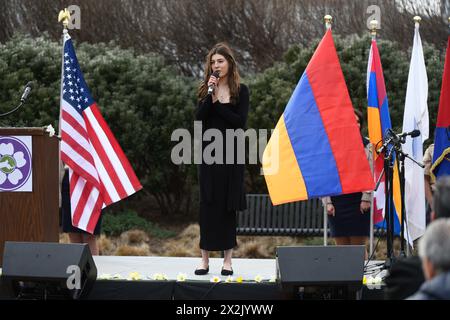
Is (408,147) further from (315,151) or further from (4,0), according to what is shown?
(4,0)

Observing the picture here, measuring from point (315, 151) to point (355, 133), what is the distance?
39 centimetres

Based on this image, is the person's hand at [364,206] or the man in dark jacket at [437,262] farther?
the person's hand at [364,206]

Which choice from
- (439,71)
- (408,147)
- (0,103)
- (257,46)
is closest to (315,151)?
(408,147)

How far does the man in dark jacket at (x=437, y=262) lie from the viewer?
9.30ft

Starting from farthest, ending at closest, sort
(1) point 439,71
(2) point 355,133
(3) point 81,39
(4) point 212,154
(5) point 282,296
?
(3) point 81,39 → (1) point 439,71 → (2) point 355,133 → (4) point 212,154 → (5) point 282,296

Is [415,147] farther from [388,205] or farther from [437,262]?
[437,262]

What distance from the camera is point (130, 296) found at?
6.69m

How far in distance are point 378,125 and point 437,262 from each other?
515 centimetres

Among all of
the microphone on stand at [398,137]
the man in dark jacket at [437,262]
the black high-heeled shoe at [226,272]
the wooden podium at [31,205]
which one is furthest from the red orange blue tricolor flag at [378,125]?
the man in dark jacket at [437,262]

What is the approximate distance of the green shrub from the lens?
12.7m

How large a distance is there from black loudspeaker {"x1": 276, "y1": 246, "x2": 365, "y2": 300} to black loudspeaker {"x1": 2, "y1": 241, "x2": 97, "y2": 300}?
4.66 ft

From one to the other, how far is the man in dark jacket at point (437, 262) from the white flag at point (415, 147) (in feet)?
15.1

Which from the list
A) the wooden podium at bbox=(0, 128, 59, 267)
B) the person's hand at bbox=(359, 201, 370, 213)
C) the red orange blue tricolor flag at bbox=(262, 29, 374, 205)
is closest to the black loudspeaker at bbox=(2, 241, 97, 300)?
the wooden podium at bbox=(0, 128, 59, 267)

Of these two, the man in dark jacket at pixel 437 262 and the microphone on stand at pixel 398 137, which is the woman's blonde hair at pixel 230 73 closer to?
the microphone on stand at pixel 398 137
